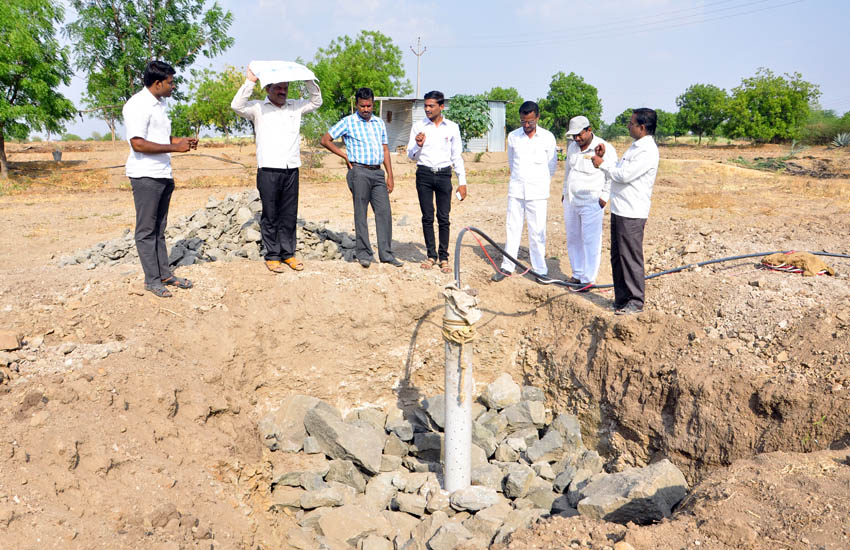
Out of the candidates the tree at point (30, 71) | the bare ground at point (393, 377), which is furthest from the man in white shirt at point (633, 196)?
the tree at point (30, 71)

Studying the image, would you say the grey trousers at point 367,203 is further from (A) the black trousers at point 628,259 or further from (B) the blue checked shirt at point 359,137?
(A) the black trousers at point 628,259

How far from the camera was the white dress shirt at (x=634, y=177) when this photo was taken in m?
4.73

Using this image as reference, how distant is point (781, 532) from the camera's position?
103 inches

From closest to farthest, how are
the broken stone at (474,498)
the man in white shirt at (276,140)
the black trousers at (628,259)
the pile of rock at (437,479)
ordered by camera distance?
the pile of rock at (437,479), the broken stone at (474,498), the black trousers at (628,259), the man in white shirt at (276,140)

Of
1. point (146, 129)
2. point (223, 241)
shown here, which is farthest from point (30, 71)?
point (146, 129)

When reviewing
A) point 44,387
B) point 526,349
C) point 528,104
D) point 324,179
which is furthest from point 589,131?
point 324,179

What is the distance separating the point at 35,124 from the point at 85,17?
447 cm

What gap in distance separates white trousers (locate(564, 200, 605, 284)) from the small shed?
2471 cm

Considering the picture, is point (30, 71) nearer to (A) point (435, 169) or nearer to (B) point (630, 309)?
(A) point (435, 169)

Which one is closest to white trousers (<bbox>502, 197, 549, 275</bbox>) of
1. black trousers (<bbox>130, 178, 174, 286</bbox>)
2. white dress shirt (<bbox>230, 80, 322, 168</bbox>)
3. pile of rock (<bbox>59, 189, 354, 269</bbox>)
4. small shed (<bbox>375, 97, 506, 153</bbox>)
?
pile of rock (<bbox>59, 189, 354, 269</bbox>)

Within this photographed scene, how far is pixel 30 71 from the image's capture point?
16.5 metres

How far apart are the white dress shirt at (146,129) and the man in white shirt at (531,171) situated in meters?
3.34

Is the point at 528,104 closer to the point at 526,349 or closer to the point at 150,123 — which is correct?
the point at 526,349

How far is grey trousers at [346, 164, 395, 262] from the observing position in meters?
5.51
